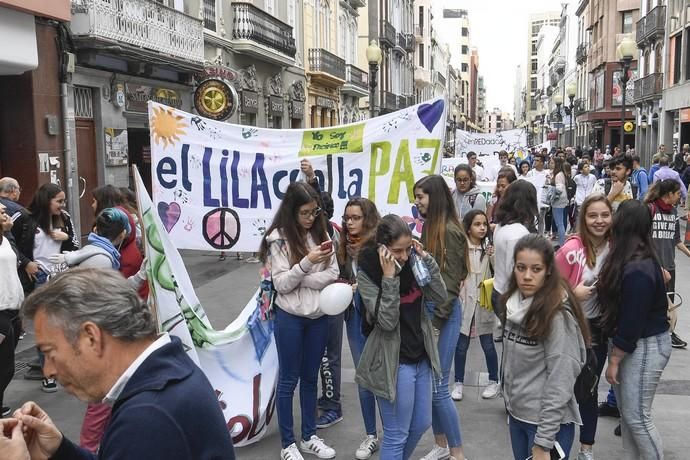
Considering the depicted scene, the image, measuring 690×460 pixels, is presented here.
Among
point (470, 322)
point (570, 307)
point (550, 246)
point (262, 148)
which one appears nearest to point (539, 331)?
point (570, 307)

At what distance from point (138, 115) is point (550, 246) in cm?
1282

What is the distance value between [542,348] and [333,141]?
11.7 ft

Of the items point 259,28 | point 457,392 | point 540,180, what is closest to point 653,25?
point 259,28

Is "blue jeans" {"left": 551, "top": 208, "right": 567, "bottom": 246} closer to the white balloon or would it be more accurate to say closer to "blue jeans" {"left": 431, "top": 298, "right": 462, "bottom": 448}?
"blue jeans" {"left": 431, "top": 298, "right": 462, "bottom": 448}

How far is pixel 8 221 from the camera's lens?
4.89 meters

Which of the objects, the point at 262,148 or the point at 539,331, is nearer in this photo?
the point at 539,331

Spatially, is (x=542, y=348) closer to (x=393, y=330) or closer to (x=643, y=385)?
(x=393, y=330)

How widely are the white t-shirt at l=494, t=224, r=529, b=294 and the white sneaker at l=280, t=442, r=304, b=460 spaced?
1.69 metres

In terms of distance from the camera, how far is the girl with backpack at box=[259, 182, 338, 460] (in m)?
4.27

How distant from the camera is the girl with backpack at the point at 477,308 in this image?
18.0ft

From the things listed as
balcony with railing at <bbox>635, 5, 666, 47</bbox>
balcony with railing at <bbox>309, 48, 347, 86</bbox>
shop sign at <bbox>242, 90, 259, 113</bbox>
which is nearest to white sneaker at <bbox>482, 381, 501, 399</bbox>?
shop sign at <bbox>242, 90, 259, 113</bbox>

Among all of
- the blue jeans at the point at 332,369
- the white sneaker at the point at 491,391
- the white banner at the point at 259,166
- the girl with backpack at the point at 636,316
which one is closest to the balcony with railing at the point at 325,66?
the white banner at the point at 259,166

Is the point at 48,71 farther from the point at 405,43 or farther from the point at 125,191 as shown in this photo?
the point at 405,43

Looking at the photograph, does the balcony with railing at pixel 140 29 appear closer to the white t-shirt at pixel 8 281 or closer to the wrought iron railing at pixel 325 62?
the white t-shirt at pixel 8 281
